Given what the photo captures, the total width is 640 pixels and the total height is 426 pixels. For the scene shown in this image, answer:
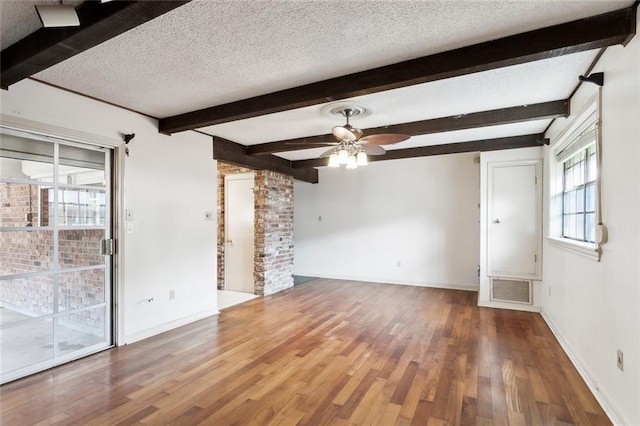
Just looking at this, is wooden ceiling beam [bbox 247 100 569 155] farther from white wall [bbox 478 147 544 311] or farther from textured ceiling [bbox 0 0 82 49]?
textured ceiling [bbox 0 0 82 49]

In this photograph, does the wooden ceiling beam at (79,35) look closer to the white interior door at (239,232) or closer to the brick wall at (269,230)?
the brick wall at (269,230)

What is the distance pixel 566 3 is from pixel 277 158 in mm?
4478

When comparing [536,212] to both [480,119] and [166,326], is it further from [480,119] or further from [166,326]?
[166,326]

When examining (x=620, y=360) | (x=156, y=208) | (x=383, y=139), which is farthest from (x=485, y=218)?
(x=156, y=208)

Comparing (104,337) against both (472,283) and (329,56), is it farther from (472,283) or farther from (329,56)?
(472,283)

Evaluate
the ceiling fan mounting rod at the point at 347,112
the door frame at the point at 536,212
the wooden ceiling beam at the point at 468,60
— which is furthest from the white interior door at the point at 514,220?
the wooden ceiling beam at the point at 468,60

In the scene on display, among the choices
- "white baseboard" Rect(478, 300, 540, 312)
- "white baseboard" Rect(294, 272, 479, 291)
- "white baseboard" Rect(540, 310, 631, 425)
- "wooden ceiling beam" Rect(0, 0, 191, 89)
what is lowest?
"white baseboard" Rect(294, 272, 479, 291)

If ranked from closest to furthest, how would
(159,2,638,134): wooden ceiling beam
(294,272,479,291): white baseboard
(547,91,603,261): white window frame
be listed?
1. (159,2,638,134): wooden ceiling beam
2. (547,91,603,261): white window frame
3. (294,272,479,291): white baseboard

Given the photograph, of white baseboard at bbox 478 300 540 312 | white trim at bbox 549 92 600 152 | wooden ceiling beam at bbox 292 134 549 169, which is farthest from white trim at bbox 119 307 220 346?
white trim at bbox 549 92 600 152

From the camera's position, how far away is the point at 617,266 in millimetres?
1931

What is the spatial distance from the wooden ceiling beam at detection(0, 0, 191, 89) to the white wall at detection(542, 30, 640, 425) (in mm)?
2443

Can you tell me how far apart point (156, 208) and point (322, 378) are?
2.53 metres

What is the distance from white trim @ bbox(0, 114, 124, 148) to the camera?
2455 millimetres

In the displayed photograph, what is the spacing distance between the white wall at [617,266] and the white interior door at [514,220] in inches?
70.6
